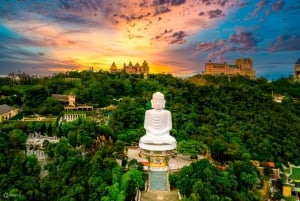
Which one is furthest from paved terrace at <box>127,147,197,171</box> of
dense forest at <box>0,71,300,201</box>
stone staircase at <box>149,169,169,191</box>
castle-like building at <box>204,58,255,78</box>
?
castle-like building at <box>204,58,255,78</box>

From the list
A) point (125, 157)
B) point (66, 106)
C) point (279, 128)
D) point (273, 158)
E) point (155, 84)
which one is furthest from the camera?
point (155, 84)

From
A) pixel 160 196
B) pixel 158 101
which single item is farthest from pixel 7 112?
pixel 160 196

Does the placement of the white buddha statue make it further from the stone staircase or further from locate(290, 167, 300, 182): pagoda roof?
locate(290, 167, 300, 182): pagoda roof

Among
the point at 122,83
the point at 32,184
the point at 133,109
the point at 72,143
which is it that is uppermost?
the point at 122,83

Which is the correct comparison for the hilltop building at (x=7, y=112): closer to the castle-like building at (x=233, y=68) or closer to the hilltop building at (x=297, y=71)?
the castle-like building at (x=233, y=68)

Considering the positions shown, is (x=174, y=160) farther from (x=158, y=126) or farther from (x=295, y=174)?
(x=295, y=174)

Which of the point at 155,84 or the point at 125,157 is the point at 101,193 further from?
the point at 155,84

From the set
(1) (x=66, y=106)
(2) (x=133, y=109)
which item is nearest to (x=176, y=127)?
(2) (x=133, y=109)
